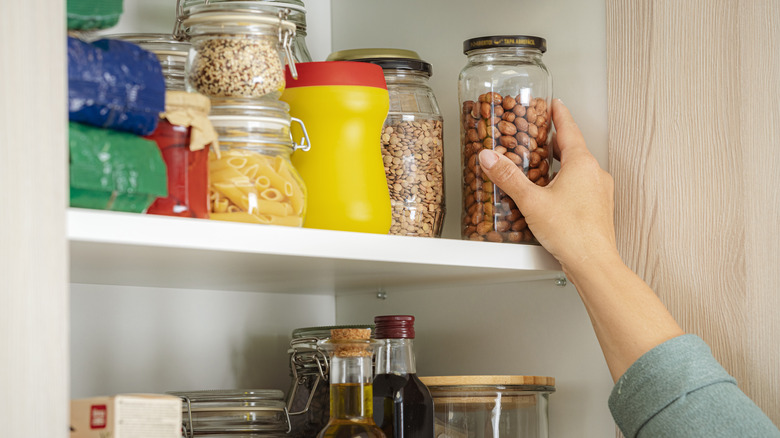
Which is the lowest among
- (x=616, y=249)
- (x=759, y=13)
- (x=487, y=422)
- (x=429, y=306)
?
(x=487, y=422)

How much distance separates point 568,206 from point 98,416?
0.57m

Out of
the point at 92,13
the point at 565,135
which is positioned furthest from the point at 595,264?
the point at 92,13

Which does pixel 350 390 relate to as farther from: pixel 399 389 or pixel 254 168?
pixel 254 168

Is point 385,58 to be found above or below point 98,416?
above

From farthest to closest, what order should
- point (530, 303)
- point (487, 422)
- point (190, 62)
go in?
point (530, 303) → point (487, 422) → point (190, 62)

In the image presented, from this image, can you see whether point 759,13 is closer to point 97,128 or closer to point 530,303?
point 530,303

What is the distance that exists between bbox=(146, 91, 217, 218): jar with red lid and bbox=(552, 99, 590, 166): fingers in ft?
1.52

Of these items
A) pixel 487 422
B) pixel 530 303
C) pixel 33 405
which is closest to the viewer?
pixel 33 405

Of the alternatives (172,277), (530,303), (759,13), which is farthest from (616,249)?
(172,277)

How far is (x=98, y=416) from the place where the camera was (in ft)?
2.33

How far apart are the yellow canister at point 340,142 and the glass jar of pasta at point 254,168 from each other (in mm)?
87

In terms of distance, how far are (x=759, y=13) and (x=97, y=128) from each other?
753 mm

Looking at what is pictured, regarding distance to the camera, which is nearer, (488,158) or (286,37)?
(286,37)

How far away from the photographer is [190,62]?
0.84 meters
